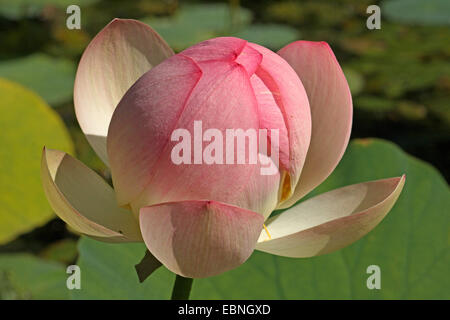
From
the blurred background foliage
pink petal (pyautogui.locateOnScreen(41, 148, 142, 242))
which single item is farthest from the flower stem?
the blurred background foliage

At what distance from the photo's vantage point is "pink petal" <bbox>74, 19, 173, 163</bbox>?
62 centimetres

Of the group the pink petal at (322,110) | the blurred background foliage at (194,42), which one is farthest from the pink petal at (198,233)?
the blurred background foliage at (194,42)

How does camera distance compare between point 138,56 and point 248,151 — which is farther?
point 138,56

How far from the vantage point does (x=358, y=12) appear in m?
3.07

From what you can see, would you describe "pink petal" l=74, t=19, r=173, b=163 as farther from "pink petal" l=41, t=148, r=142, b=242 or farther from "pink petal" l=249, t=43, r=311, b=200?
"pink petal" l=249, t=43, r=311, b=200

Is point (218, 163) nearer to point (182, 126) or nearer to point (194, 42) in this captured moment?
point (182, 126)

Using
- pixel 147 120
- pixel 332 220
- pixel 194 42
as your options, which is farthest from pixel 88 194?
pixel 194 42

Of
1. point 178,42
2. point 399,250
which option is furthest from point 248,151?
point 178,42

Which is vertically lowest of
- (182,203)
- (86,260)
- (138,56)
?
(86,260)

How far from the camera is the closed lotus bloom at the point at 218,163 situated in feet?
1.57

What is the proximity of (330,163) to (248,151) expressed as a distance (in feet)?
0.39

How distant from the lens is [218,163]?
19.1 inches

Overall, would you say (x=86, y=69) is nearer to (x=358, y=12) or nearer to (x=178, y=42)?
(x=178, y=42)
